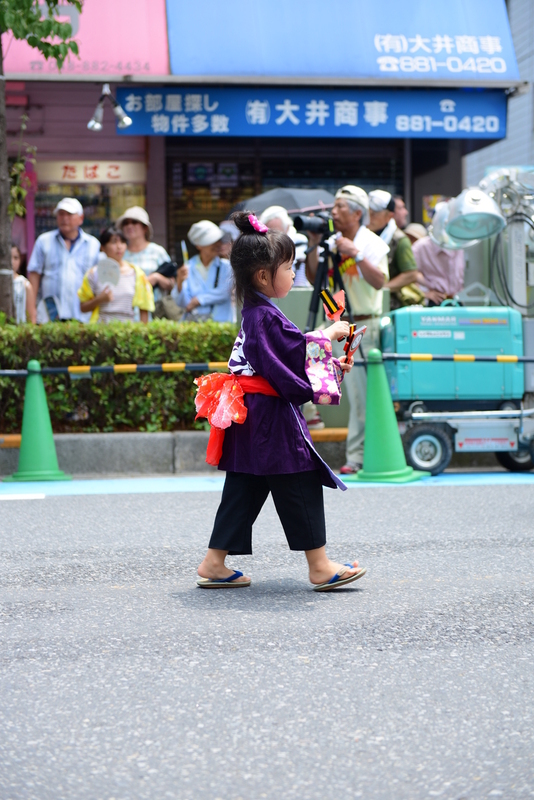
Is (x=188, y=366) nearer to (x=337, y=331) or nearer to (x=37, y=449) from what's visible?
(x=37, y=449)

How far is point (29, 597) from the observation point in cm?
414

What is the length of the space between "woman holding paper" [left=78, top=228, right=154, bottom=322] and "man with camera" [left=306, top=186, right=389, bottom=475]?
1.71m

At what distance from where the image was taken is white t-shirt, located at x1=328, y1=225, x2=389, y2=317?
755cm

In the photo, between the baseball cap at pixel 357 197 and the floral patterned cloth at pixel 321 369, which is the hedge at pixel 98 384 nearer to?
the baseball cap at pixel 357 197

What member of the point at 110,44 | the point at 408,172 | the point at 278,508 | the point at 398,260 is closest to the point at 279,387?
the point at 278,508

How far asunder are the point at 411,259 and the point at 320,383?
194 inches

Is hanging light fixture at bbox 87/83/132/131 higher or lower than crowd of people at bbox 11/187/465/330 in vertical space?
higher

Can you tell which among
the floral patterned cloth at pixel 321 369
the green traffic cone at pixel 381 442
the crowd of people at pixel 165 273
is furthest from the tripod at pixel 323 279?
the floral patterned cloth at pixel 321 369

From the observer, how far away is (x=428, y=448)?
7.70m

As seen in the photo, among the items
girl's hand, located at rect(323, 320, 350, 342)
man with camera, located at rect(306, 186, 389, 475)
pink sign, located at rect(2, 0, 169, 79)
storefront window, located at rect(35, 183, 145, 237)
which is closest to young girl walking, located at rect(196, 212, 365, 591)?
girl's hand, located at rect(323, 320, 350, 342)

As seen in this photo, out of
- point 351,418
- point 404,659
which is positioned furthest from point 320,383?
point 351,418

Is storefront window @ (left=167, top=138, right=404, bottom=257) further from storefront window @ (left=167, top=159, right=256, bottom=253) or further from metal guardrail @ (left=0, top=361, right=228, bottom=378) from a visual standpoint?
metal guardrail @ (left=0, top=361, right=228, bottom=378)

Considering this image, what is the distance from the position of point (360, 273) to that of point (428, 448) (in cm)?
139

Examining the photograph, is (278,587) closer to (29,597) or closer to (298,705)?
(29,597)
